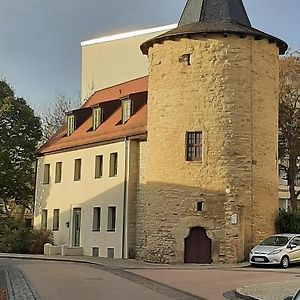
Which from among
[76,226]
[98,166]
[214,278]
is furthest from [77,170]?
[214,278]

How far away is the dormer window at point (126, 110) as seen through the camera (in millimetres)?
40000

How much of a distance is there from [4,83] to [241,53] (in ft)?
79.5

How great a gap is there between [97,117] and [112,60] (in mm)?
14895

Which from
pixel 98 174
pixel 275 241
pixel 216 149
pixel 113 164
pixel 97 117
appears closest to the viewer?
pixel 275 241

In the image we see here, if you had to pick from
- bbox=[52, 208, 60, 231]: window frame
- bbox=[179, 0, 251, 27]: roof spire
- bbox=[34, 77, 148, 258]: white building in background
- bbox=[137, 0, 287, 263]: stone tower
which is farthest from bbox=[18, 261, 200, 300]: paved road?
bbox=[52, 208, 60, 231]: window frame

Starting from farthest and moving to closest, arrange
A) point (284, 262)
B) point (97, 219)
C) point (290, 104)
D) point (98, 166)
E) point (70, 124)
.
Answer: point (70, 124) → point (290, 104) → point (98, 166) → point (97, 219) → point (284, 262)

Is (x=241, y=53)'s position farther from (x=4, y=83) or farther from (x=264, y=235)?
(x=4, y=83)

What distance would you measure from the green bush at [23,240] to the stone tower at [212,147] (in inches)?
410

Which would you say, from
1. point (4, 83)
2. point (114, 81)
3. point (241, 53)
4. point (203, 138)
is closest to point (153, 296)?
point (203, 138)

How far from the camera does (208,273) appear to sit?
86.4 ft

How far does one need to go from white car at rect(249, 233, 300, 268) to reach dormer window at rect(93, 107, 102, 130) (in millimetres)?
15635

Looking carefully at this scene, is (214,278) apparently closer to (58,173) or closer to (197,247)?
(197,247)

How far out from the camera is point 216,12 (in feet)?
116

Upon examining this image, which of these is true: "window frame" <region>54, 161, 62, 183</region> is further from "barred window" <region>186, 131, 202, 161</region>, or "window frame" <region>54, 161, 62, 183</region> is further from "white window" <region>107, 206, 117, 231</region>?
"barred window" <region>186, 131, 202, 161</region>
